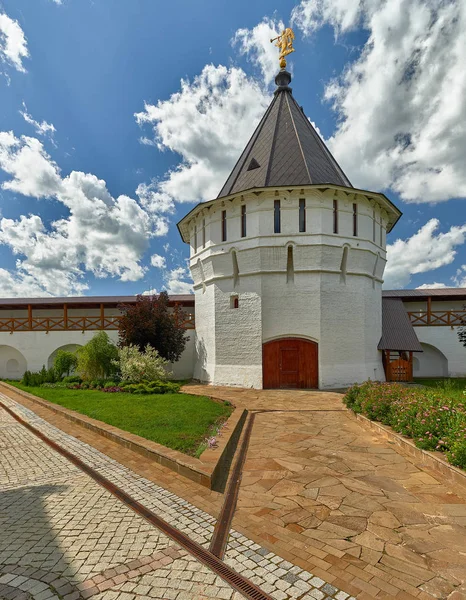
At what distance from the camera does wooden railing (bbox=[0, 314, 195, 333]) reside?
62.4ft

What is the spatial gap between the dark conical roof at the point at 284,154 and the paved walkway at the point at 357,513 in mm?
10828

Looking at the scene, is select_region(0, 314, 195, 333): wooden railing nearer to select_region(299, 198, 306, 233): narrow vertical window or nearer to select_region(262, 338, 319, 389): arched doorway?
→ select_region(262, 338, 319, 389): arched doorway

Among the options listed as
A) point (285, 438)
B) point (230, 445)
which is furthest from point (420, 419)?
point (230, 445)

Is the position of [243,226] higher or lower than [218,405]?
higher

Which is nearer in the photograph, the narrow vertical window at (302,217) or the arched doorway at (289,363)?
the arched doorway at (289,363)

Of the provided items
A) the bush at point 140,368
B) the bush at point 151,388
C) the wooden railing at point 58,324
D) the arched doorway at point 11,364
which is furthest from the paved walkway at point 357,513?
the arched doorway at point 11,364

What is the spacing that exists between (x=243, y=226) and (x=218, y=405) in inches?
307

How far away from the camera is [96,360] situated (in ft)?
49.3

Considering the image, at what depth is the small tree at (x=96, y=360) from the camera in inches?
591

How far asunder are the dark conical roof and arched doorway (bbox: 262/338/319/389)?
6583 mm

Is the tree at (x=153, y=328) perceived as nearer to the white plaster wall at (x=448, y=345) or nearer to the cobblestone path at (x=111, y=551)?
the cobblestone path at (x=111, y=551)

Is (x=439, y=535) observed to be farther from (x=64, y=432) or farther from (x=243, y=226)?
(x=243, y=226)

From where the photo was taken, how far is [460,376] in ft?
57.3

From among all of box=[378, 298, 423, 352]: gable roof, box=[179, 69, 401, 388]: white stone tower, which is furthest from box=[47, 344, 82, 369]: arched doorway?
box=[378, 298, 423, 352]: gable roof
